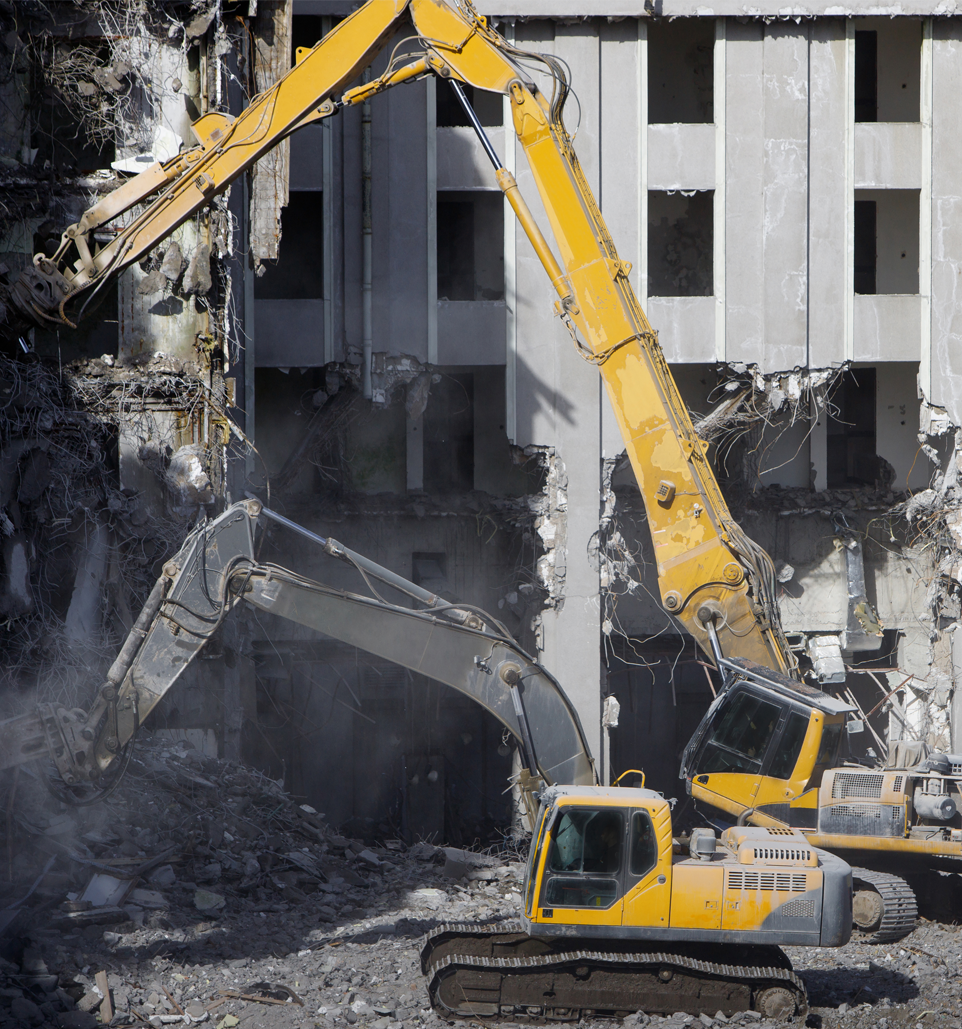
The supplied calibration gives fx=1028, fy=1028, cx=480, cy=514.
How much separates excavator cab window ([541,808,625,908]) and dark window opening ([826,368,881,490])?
11008 mm

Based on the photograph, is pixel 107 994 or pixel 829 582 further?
pixel 829 582

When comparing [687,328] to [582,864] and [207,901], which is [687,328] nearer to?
[582,864]

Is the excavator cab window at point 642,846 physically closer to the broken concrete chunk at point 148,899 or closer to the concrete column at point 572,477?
the broken concrete chunk at point 148,899

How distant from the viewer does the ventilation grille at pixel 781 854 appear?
322 inches

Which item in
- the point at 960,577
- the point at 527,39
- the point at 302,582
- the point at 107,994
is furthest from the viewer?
the point at 960,577

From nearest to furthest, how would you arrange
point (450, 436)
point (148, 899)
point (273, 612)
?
point (273, 612) < point (148, 899) < point (450, 436)

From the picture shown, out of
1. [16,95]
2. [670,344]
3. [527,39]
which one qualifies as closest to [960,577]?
[670,344]

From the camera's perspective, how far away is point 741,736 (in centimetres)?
1010

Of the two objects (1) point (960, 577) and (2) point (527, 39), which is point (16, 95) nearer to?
(2) point (527, 39)

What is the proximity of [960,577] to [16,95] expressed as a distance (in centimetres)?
1511

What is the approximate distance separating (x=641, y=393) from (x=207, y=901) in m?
6.58

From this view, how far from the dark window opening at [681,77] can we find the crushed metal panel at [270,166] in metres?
6.40

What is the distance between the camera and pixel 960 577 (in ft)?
52.9

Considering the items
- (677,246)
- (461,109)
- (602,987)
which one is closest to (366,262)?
(461,109)
